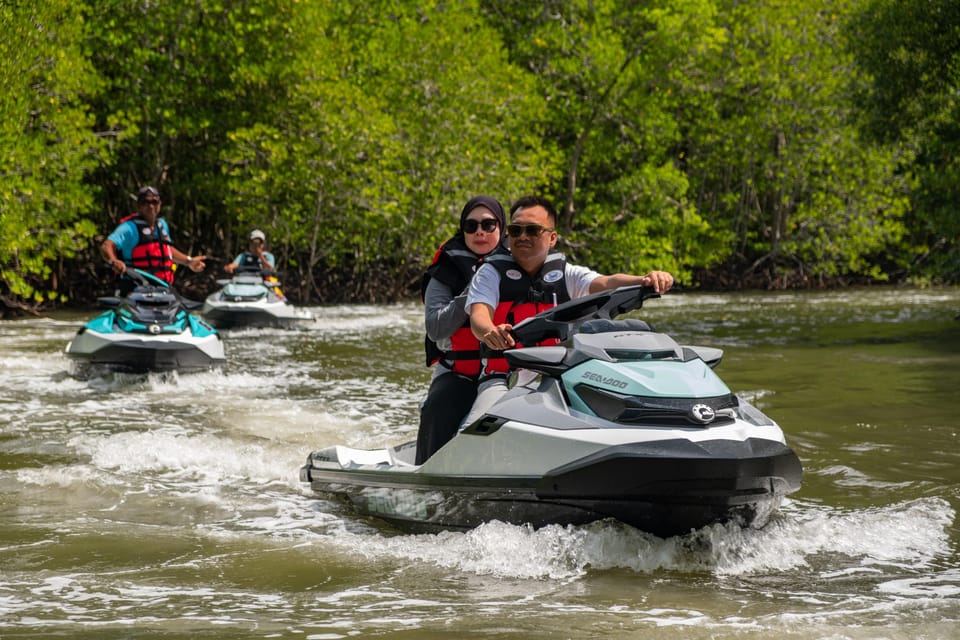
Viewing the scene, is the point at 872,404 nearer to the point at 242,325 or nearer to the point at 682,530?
the point at 682,530

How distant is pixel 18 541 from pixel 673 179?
23814mm

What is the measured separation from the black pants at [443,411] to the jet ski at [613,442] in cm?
29

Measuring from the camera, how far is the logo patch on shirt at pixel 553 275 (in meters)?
5.05

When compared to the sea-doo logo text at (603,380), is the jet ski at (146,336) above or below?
below

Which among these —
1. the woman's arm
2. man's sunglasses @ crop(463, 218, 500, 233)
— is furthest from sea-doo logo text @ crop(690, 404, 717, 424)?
man's sunglasses @ crop(463, 218, 500, 233)

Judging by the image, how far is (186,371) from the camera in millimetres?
10242

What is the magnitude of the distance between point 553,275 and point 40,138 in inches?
637

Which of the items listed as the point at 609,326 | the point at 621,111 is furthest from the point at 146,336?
the point at 621,111

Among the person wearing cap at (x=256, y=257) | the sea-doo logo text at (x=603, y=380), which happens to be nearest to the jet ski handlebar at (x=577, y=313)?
the sea-doo logo text at (x=603, y=380)

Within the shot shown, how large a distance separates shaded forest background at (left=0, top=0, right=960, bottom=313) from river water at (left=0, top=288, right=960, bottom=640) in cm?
936

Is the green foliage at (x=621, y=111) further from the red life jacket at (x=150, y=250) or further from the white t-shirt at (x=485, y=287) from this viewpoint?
the white t-shirt at (x=485, y=287)

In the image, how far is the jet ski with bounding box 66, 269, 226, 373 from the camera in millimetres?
9977

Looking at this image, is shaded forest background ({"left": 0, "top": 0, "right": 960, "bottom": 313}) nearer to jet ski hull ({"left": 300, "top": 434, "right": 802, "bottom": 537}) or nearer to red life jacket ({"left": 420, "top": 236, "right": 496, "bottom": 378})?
red life jacket ({"left": 420, "top": 236, "right": 496, "bottom": 378})

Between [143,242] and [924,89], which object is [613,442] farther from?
[924,89]
